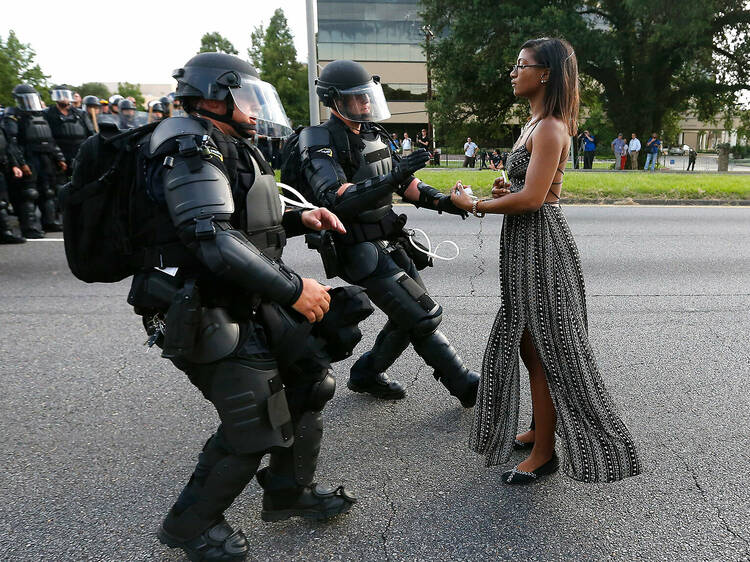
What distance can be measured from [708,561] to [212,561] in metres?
1.78

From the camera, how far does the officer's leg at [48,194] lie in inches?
366

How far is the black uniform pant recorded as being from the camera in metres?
2.03

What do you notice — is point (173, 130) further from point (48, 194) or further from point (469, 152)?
point (469, 152)

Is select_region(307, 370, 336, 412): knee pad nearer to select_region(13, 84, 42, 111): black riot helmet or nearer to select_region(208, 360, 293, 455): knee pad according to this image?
select_region(208, 360, 293, 455): knee pad

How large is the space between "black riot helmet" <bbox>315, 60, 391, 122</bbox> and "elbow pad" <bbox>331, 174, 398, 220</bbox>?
0.51 meters

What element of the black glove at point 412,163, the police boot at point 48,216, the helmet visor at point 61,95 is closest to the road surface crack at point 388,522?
the black glove at point 412,163

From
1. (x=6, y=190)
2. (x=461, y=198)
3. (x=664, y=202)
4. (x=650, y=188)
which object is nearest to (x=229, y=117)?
(x=461, y=198)

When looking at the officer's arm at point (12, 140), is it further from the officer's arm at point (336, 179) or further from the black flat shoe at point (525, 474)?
the black flat shoe at point (525, 474)

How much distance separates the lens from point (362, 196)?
108 inches

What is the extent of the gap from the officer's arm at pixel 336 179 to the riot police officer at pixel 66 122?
319 inches

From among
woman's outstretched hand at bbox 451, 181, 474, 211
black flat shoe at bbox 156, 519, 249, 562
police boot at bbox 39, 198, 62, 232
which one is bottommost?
black flat shoe at bbox 156, 519, 249, 562

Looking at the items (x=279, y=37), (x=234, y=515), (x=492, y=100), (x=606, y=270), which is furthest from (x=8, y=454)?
(x=279, y=37)

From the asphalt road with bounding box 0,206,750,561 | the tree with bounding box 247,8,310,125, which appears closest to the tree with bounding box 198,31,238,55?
the tree with bounding box 247,8,310,125

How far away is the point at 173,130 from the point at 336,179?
1.08m
